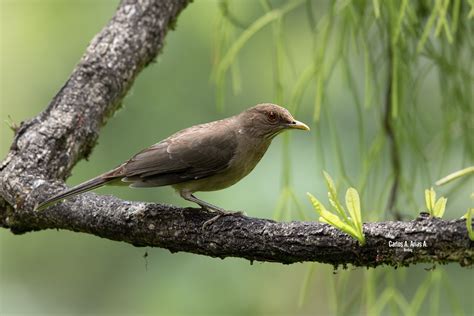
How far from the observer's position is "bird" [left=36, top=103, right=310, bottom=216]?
12.4 ft

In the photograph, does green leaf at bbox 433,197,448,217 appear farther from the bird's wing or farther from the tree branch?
the bird's wing

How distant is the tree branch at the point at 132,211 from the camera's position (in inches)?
101

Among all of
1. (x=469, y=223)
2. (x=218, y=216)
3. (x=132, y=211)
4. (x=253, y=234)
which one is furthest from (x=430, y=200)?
(x=132, y=211)

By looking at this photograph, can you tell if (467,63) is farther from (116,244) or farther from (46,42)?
(46,42)

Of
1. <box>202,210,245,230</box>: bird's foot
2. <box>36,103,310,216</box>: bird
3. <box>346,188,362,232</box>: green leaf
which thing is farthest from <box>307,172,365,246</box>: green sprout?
<box>36,103,310,216</box>: bird

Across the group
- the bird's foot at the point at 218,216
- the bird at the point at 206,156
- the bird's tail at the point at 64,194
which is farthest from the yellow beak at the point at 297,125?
the bird's tail at the point at 64,194

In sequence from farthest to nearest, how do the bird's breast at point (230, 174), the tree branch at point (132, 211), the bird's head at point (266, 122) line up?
the bird's head at point (266, 122) → the bird's breast at point (230, 174) → the tree branch at point (132, 211)

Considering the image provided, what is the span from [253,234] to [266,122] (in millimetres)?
1277

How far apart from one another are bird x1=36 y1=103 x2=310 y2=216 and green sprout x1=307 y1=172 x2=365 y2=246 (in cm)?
127

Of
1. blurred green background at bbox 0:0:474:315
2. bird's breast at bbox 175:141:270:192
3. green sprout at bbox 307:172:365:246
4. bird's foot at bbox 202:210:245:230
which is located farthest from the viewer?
blurred green background at bbox 0:0:474:315

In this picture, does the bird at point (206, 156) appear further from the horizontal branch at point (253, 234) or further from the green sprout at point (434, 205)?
the green sprout at point (434, 205)

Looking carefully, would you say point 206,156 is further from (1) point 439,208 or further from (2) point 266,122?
(1) point 439,208

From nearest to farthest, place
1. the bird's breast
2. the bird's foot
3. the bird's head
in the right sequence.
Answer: the bird's foot
the bird's breast
the bird's head

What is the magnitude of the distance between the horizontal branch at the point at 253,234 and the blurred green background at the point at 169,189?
3.44 feet
